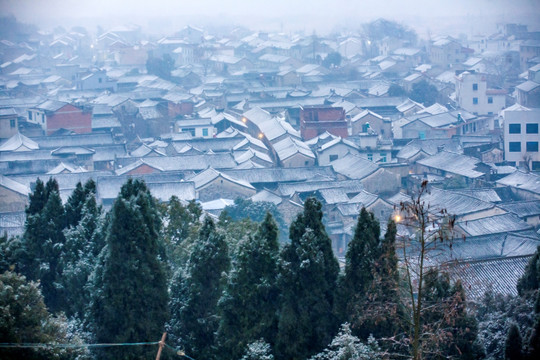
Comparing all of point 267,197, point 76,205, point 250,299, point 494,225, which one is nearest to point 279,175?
point 267,197

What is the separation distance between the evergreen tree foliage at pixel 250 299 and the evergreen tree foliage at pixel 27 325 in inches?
52.4

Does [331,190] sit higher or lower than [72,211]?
lower

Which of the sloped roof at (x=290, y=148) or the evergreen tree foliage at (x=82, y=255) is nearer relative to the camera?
the evergreen tree foliage at (x=82, y=255)

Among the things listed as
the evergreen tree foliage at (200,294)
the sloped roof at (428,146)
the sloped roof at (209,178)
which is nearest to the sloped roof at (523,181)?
the sloped roof at (428,146)

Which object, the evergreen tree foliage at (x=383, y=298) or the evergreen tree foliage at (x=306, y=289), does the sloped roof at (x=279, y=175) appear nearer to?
the evergreen tree foliage at (x=306, y=289)

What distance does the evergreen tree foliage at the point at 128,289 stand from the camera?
23.9 feet

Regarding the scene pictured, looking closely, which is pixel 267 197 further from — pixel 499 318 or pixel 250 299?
pixel 250 299

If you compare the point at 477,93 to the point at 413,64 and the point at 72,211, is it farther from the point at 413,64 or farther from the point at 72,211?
the point at 72,211

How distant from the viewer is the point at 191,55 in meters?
43.4

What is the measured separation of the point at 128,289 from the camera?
734 cm

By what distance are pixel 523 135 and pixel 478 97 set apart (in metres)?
7.70

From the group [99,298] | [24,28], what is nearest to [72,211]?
[99,298]

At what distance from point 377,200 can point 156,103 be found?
47.5 feet

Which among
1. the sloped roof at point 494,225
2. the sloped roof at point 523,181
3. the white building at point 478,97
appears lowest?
the sloped roof at point 494,225
